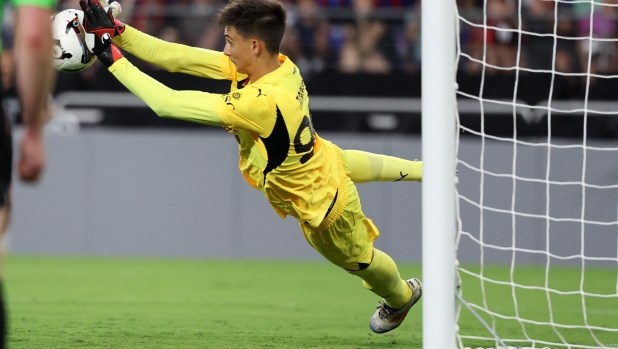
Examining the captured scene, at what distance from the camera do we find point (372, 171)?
5.17 metres

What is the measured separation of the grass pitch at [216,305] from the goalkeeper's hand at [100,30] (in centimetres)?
154

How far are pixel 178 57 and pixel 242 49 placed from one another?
25.6 inches

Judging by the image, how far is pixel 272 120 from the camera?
440cm

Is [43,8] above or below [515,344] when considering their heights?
above

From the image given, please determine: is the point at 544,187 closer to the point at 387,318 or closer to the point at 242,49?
the point at 387,318

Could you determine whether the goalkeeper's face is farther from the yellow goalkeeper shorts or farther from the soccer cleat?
the soccer cleat

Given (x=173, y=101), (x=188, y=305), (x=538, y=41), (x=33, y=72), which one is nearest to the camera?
(x=33, y=72)

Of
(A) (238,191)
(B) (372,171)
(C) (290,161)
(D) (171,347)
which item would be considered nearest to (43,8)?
(C) (290,161)

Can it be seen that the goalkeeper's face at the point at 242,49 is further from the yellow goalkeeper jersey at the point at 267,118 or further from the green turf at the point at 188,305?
the green turf at the point at 188,305

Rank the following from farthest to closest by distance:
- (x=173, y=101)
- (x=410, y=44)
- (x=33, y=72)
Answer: (x=410, y=44) → (x=173, y=101) → (x=33, y=72)

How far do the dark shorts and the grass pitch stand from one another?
6.66 ft

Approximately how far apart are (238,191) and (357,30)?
100.0 inches

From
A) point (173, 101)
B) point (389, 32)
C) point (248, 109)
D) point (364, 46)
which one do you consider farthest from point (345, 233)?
point (389, 32)

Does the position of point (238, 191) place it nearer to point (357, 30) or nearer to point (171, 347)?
point (357, 30)
